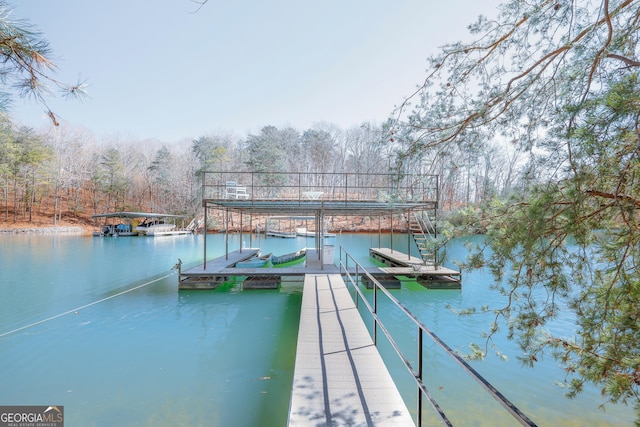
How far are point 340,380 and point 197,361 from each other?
292cm

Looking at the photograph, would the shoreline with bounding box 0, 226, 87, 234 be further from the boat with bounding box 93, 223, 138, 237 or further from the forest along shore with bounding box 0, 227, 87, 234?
the boat with bounding box 93, 223, 138, 237

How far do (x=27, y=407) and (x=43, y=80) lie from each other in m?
3.79

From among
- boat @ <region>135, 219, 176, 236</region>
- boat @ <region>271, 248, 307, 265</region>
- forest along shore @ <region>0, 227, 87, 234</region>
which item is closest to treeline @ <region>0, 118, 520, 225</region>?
forest along shore @ <region>0, 227, 87, 234</region>

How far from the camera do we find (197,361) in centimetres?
488

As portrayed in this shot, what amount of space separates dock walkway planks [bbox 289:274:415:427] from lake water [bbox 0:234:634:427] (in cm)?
75

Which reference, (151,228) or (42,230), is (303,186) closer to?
(151,228)

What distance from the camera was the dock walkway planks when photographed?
246cm

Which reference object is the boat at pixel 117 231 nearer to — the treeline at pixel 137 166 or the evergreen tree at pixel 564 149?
the treeline at pixel 137 166

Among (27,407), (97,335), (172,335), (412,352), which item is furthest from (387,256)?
(27,407)

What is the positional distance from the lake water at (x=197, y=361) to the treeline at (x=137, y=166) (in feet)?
86.1

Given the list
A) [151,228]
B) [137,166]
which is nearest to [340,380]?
[151,228]

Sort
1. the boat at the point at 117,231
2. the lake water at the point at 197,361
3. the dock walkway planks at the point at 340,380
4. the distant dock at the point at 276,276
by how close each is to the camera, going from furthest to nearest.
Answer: the boat at the point at 117,231 < the distant dock at the point at 276,276 < the lake water at the point at 197,361 < the dock walkway planks at the point at 340,380

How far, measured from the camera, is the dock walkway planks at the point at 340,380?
8.06 ft

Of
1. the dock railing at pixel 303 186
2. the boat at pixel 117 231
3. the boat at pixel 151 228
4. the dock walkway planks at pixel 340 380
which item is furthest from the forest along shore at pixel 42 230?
the dock walkway planks at pixel 340 380
